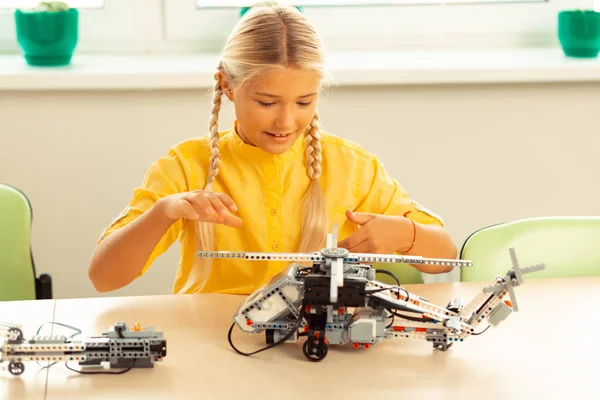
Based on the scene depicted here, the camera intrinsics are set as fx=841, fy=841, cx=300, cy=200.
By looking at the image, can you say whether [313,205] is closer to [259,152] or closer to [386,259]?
[259,152]

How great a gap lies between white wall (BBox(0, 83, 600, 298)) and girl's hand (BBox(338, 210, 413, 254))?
0.77 m

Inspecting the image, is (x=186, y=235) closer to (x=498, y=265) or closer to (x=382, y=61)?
(x=498, y=265)

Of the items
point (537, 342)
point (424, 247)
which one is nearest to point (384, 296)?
point (537, 342)

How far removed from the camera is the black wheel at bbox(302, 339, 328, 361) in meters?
1.25

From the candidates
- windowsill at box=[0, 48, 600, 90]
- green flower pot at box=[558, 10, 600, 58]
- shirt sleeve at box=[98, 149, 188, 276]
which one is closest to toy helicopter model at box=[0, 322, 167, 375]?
shirt sleeve at box=[98, 149, 188, 276]

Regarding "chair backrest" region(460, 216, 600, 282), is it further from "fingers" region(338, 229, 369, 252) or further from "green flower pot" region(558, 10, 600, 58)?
"green flower pot" region(558, 10, 600, 58)

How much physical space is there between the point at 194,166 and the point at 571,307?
2.51 feet

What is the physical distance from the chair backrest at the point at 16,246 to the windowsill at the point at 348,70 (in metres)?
0.52

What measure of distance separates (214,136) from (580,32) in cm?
122

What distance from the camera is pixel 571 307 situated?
148 centimetres

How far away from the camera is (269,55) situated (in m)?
1.50

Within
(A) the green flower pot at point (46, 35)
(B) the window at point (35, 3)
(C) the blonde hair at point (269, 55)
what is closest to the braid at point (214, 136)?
(C) the blonde hair at point (269, 55)

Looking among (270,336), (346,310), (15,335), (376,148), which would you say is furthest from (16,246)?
(376,148)

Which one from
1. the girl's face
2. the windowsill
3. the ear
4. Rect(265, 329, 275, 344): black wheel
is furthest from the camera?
the windowsill
